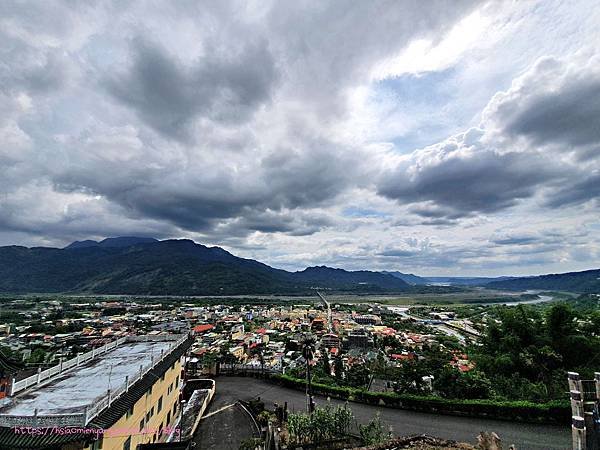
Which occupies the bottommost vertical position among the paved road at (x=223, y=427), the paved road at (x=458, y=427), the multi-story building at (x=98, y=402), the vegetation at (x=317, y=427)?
the paved road at (x=223, y=427)

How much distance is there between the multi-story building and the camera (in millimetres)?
6219

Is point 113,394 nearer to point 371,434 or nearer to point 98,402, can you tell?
point 98,402

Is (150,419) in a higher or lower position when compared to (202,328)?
higher

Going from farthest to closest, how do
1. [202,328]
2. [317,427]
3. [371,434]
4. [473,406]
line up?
1. [202,328]
2. [473,406]
3. [317,427]
4. [371,434]

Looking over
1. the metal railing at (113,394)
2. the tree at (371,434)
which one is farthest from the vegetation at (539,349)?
the metal railing at (113,394)

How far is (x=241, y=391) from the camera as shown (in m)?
17.8

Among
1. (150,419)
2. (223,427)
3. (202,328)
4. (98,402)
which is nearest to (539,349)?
(223,427)

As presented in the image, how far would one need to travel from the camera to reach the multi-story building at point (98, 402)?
622cm

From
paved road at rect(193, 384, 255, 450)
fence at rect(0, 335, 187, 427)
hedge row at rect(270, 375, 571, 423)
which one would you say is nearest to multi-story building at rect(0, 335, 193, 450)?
fence at rect(0, 335, 187, 427)

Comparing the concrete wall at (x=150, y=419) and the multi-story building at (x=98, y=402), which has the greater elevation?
the multi-story building at (x=98, y=402)

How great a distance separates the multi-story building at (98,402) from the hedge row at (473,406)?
8192mm

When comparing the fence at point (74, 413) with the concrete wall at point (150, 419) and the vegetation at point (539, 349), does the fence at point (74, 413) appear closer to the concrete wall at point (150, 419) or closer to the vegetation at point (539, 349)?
the concrete wall at point (150, 419)

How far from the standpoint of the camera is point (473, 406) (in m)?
12.4

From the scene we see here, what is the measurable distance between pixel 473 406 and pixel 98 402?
1231 cm
